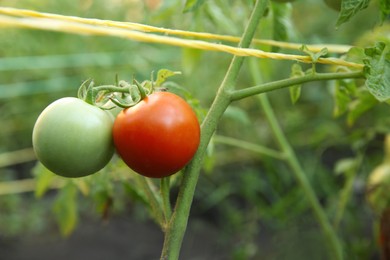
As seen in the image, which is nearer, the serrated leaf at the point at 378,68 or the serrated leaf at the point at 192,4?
the serrated leaf at the point at 378,68

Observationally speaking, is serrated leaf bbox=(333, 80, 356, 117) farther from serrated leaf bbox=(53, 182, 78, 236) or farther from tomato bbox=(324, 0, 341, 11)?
serrated leaf bbox=(53, 182, 78, 236)

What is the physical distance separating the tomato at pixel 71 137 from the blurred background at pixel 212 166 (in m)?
0.86

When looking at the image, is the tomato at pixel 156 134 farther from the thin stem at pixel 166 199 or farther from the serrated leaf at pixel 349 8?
the serrated leaf at pixel 349 8

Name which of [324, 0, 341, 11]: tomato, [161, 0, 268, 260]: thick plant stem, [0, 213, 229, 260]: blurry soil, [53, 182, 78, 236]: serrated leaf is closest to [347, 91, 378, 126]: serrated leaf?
[324, 0, 341, 11]: tomato

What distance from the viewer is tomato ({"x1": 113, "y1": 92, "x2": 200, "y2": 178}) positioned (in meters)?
0.68

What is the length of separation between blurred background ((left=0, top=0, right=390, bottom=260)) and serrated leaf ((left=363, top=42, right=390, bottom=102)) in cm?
71

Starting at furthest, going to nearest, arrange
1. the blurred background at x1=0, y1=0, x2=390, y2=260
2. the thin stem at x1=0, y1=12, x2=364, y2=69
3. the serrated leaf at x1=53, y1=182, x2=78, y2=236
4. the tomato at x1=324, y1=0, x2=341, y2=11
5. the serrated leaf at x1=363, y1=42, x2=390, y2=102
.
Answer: the blurred background at x1=0, y1=0, x2=390, y2=260 → the serrated leaf at x1=53, y1=182, x2=78, y2=236 → the tomato at x1=324, y1=0, x2=341, y2=11 → the serrated leaf at x1=363, y1=42, x2=390, y2=102 → the thin stem at x1=0, y1=12, x2=364, y2=69

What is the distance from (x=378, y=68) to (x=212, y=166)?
141 centimetres

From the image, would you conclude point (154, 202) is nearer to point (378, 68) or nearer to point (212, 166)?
point (378, 68)

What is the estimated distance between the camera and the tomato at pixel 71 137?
0.66m

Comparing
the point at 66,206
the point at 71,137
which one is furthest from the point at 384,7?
the point at 66,206

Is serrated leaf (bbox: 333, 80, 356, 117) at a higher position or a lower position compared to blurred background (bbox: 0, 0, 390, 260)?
higher

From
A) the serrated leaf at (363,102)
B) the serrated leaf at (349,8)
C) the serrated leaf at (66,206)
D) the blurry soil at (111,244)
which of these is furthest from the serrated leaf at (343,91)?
the blurry soil at (111,244)

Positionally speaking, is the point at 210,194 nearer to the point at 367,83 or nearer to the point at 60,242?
the point at 60,242
